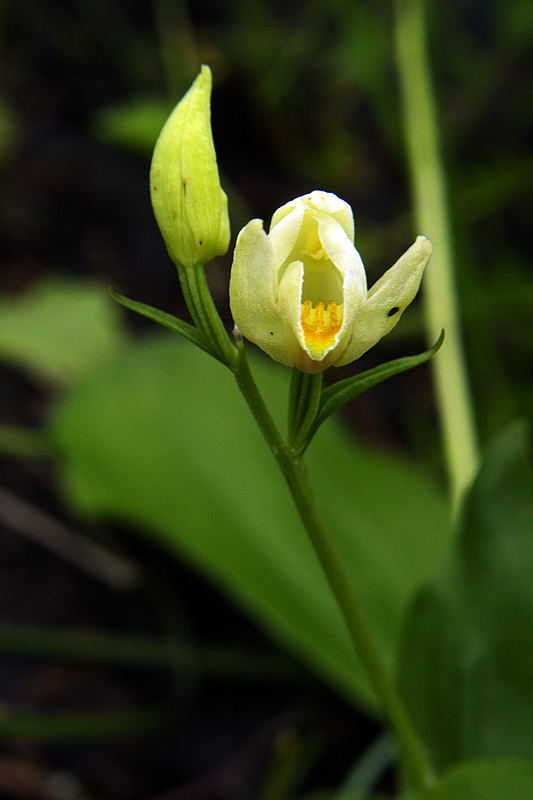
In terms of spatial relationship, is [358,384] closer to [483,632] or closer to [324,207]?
[324,207]

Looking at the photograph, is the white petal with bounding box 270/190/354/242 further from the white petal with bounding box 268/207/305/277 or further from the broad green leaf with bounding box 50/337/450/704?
the broad green leaf with bounding box 50/337/450/704

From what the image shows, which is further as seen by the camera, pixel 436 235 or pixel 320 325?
pixel 436 235

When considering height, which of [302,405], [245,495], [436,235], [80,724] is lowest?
[80,724]

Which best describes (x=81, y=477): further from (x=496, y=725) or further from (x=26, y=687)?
(x=496, y=725)

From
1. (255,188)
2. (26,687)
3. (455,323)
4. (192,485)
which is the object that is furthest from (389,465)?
(255,188)

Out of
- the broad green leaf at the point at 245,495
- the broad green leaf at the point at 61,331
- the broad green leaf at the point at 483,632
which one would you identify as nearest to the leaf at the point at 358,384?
the broad green leaf at the point at 483,632

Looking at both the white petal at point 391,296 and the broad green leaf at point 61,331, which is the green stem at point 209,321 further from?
the broad green leaf at point 61,331

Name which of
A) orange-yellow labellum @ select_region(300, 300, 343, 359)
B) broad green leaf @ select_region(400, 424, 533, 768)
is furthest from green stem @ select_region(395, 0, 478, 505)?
orange-yellow labellum @ select_region(300, 300, 343, 359)

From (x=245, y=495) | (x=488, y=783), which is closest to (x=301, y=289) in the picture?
(x=488, y=783)
